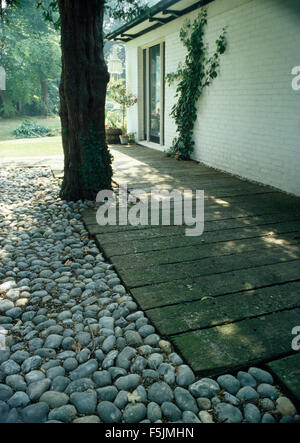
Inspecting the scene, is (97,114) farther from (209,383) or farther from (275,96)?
(209,383)

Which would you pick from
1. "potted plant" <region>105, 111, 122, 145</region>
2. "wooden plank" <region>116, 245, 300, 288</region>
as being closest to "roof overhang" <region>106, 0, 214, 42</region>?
"potted plant" <region>105, 111, 122, 145</region>

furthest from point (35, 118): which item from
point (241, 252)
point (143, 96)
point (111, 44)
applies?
point (241, 252)

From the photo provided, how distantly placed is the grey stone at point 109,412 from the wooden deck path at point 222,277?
1.33 feet

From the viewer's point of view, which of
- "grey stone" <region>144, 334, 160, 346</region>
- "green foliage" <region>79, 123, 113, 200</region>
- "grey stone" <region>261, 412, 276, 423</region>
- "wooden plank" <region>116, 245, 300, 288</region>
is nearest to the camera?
"grey stone" <region>261, 412, 276, 423</region>

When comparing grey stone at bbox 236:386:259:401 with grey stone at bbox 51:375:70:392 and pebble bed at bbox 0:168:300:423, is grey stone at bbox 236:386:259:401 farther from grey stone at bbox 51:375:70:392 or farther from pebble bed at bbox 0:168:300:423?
grey stone at bbox 51:375:70:392

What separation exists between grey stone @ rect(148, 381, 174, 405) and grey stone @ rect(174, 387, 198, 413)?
0.09 feet

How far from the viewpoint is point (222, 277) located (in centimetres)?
245

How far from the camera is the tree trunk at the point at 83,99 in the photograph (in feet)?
12.3

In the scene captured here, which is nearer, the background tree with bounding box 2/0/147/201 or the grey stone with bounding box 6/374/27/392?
the grey stone with bounding box 6/374/27/392

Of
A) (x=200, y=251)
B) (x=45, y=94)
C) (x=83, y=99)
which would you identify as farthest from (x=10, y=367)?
(x=45, y=94)

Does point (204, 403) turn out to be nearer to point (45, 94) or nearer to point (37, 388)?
point (37, 388)

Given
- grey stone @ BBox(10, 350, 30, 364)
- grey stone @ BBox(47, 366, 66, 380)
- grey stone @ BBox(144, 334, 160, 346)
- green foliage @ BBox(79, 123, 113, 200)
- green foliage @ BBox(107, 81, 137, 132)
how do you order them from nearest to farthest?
grey stone @ BBox(47, 366, 66, 380), grey stone @ BBox(10, 350, 30, 364), grey stone @ BBox(144, 334, 160, 346), green foliage @ BBox(79, 123, 113, 200), green foliage @ BBox(107, 81, 137, 132)

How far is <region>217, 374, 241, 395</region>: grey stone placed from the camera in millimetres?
1495

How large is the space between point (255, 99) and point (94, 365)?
4422mm
